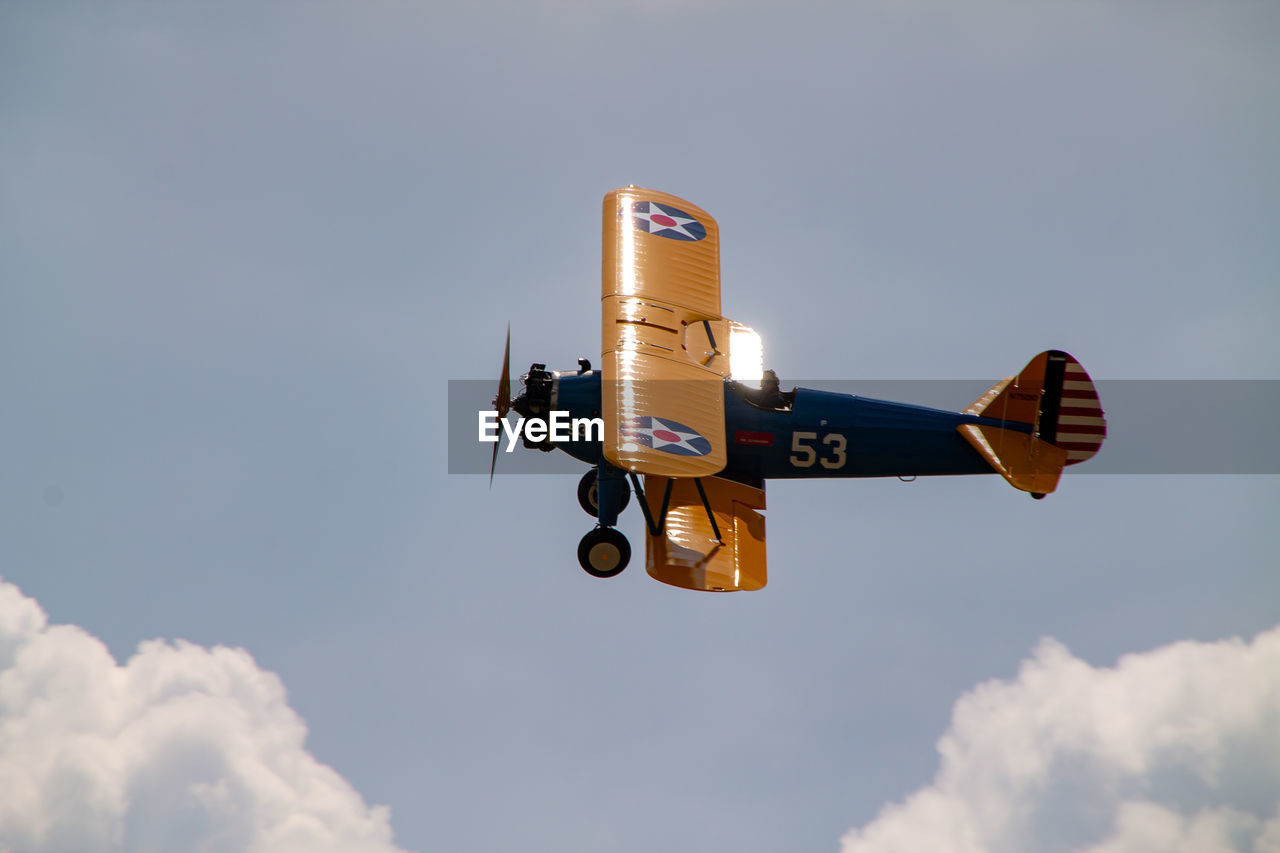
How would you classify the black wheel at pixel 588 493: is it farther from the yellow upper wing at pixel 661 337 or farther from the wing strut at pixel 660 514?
the yellow upper wing at pixel 661 337

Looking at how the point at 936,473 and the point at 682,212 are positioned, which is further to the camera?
the point at 682,212

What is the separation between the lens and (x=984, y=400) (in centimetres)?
2075

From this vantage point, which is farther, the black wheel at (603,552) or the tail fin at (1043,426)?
the tail fin at (1043,426)

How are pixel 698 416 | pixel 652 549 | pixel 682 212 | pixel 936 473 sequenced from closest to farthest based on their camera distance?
pixel 698 416 → pixel 652 549 → pixel 936 473 → pixel 682 212

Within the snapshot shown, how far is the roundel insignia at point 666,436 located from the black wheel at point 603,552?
2628 mm

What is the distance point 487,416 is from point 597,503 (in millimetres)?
2218

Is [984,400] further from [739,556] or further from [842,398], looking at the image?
[739,556]

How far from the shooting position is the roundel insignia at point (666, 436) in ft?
55.9

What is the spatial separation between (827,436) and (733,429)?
59.7 inches

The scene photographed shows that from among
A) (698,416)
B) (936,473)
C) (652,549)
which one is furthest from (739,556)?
(936,473)

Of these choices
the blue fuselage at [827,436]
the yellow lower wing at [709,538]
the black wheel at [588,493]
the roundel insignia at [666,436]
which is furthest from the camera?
the black wheel at [588,493]

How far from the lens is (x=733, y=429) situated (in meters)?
19.9

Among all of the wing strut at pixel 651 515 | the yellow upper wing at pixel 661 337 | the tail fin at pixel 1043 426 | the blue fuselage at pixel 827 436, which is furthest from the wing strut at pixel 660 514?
the tail fin at pixel 1043 426

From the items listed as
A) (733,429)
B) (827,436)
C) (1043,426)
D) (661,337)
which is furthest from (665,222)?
(1043,426)
